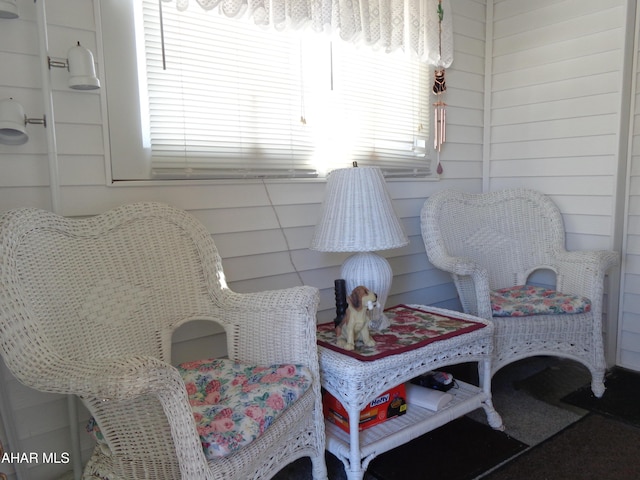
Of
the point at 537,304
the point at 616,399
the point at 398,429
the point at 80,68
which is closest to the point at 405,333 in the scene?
the point at 398,429

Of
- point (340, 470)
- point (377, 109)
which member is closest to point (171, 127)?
point (377, 109)

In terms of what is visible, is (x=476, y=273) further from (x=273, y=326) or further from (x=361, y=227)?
(x=273, y=326)

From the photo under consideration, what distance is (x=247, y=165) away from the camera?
7.00 ft

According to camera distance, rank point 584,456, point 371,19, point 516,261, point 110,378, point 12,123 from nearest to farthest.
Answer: point 110,378 < point 12,123 < point 584,456 < point 371,19 < point 516,261

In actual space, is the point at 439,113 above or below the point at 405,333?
above

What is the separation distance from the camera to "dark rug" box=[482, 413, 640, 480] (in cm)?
177

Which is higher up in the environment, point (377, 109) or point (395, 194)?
point (377, 109)

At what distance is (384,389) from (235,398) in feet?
1.77

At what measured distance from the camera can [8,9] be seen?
4.78ft

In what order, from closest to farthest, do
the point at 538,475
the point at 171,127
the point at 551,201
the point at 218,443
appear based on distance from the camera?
the point at 218,443 < the point at 538,475 < the point at 171,127 < the point at 551,201

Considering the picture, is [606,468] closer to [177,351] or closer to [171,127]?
[177,351]

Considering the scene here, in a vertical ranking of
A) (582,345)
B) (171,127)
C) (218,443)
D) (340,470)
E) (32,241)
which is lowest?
(340,470)

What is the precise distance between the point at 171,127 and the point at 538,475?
188 cm

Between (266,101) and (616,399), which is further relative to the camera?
(616,399)
